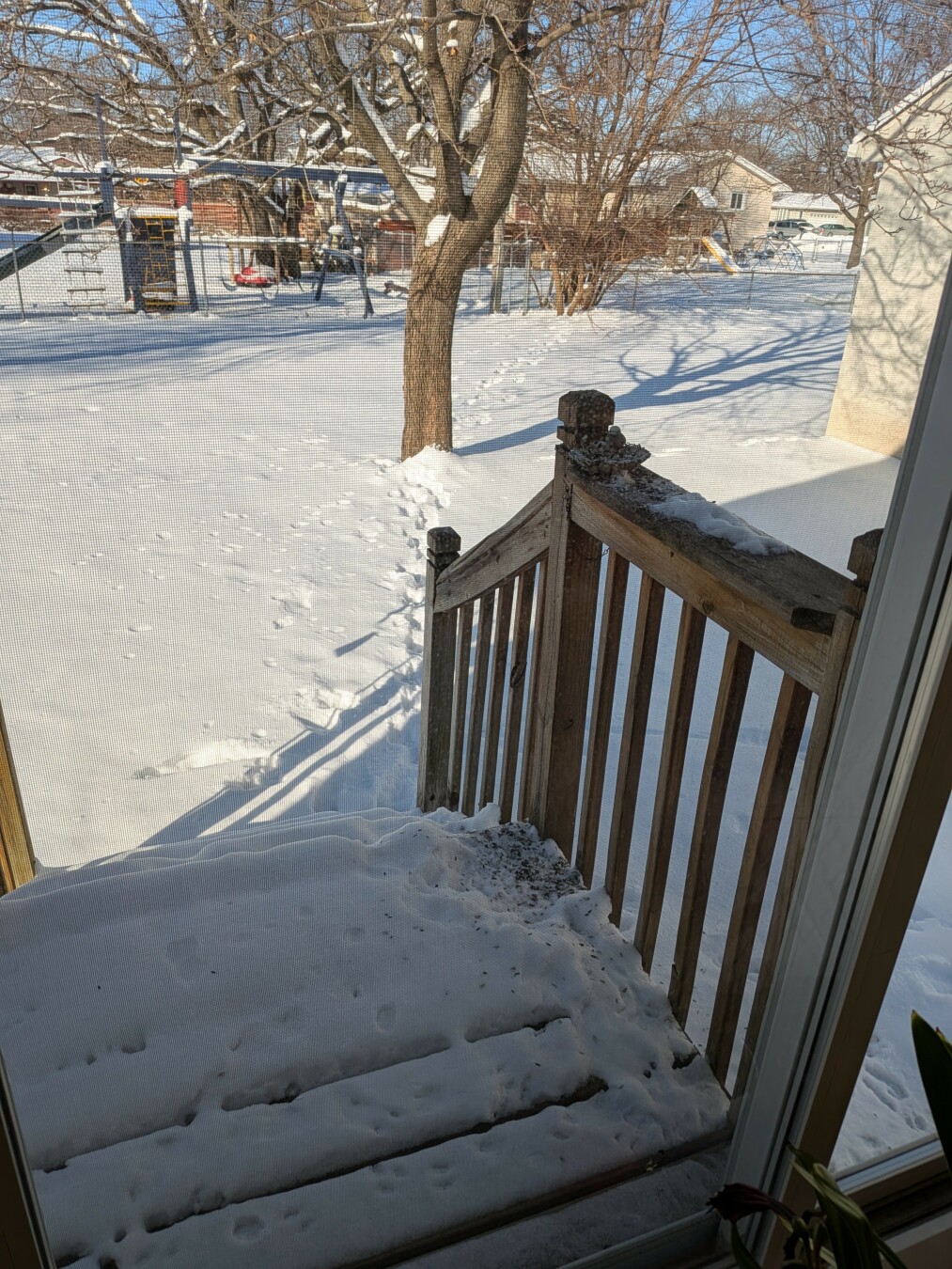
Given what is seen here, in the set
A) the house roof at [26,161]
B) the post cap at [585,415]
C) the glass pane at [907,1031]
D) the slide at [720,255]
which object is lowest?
the glass pane at [907,1031]

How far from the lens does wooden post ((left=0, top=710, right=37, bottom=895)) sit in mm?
1522

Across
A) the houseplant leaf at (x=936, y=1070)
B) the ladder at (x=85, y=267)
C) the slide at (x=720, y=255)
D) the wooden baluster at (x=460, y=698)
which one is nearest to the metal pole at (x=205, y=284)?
the ladder at (x=85, y=267)

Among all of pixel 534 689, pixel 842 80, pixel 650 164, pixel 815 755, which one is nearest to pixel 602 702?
pixel 534 689

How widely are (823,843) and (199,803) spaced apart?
172 centimetres

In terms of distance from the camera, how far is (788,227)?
2.68ft

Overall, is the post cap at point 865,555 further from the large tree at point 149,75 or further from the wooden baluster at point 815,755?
the large tree at point 149,75

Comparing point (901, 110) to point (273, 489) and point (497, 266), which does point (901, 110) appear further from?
point (273, 489)

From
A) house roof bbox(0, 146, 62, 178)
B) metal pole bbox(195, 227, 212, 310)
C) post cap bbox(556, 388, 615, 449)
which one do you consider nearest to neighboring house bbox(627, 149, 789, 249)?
post cap bbox(556, 388, 615, 449)

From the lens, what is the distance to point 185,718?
6.81 feet

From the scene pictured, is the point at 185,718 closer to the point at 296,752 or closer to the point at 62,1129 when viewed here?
the point at 296,752

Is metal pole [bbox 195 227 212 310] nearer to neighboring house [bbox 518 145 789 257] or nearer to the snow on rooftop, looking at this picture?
neighboring house [bbox 518 145 789 257]

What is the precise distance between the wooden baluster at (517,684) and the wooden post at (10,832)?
0.95m

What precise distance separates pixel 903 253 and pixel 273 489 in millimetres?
1025

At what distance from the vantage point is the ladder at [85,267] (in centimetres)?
98
